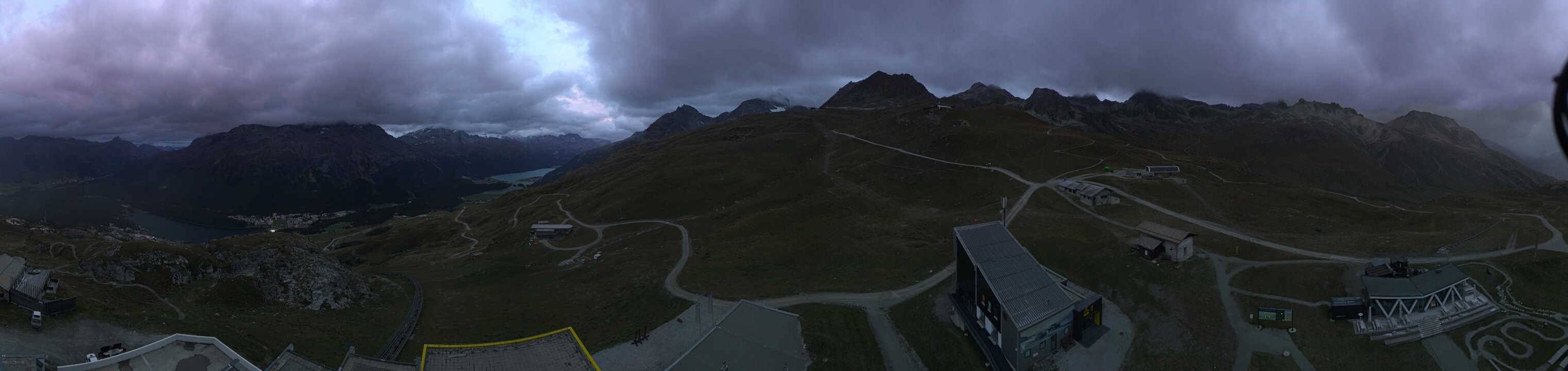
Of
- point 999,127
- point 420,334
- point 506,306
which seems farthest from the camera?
point 999,127

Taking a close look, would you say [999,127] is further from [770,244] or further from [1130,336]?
[1130,336]

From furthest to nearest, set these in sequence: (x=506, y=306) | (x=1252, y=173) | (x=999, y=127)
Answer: (x=999, y=127)
(x=1252, y=173)
(x=506, y=306)

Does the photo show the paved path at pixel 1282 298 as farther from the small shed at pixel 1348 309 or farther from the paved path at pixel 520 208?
the paved path at pixel 520 208

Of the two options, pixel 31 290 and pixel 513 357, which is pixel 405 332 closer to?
pixel 31 290

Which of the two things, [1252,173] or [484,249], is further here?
[484,249]

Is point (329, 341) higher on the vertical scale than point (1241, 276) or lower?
lower

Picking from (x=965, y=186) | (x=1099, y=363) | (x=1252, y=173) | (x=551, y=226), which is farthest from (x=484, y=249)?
(x=1252, y=173)

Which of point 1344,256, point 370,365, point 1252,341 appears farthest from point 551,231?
point 1344,256

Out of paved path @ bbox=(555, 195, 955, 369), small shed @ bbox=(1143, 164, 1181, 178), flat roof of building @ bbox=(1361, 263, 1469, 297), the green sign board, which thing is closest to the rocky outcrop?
paved path @ bbox=(555, 195, 955, 369)
